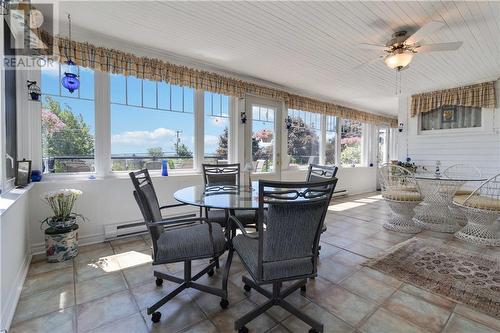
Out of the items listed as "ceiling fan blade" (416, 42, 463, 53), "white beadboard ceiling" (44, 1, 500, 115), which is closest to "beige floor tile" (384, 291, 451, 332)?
"ceiling fan blade" (416, 42, 463, 53)

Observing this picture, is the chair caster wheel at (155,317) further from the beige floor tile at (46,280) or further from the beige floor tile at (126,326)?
the beige floor tile at (46,280)

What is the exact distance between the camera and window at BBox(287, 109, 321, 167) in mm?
5051

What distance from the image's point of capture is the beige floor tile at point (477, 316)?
1.55 meters

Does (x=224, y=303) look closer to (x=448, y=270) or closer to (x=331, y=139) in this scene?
(x=448, y=270)

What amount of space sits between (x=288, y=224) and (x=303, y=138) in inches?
164

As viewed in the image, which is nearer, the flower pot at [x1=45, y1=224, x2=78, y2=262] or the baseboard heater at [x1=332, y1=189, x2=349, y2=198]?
the flower pot at [x1=45, y1=224, x2=78, y2=262]

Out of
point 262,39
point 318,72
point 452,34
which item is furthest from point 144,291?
point 452,34

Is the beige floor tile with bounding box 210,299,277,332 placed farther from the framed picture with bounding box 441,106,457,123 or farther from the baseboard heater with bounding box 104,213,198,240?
the framed picture with bounding box 441,106,457,123

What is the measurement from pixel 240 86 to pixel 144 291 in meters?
3.10

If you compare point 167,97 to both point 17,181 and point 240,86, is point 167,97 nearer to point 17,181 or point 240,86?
point 240,86

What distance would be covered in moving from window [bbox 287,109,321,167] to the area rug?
2.66m

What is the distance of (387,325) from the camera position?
155 cm

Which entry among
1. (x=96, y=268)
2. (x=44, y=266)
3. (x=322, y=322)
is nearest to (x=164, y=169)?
(x=96, y=268)

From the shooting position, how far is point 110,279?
6.79 ft
